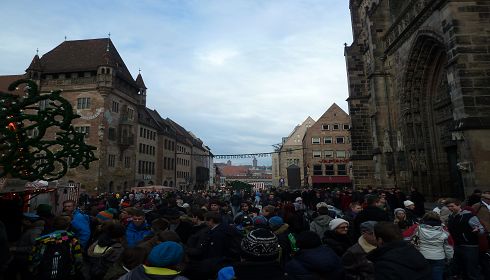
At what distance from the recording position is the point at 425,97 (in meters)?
16.3

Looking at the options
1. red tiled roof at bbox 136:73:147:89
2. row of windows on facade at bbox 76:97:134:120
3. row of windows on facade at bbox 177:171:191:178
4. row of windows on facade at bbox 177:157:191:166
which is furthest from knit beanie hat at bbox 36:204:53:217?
row of windows on facade at bbox 177:157:191:166

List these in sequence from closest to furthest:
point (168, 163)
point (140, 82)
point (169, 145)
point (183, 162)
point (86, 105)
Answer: point (86, 105) < point (140, 82) < point (168, 163) < point (169, 145) < point (183, 162)

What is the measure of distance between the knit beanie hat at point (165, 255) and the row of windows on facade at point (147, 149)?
40921mm

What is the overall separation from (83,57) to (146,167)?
15722 millimetres

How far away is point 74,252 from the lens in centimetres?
414

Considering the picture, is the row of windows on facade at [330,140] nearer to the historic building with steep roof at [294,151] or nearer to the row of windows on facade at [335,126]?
the row of windows on facade at [335,126]

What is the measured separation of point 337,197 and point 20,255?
41.6ft

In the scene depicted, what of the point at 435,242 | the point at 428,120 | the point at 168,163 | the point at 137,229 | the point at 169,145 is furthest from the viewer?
the point at 169,145

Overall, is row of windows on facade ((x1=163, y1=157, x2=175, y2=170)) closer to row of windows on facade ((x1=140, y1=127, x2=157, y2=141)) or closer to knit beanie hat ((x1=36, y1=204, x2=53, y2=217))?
row of windows on facade ((x1=140, y1=127, x2=157, y2=141))

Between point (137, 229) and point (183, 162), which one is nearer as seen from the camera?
point (137, 229)

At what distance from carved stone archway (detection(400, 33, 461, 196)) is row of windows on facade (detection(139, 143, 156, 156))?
108ft

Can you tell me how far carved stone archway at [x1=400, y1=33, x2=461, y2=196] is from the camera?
1500cm

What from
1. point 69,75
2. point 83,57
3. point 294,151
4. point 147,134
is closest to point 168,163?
point 147,134

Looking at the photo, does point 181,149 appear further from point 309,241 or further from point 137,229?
point 309,241
